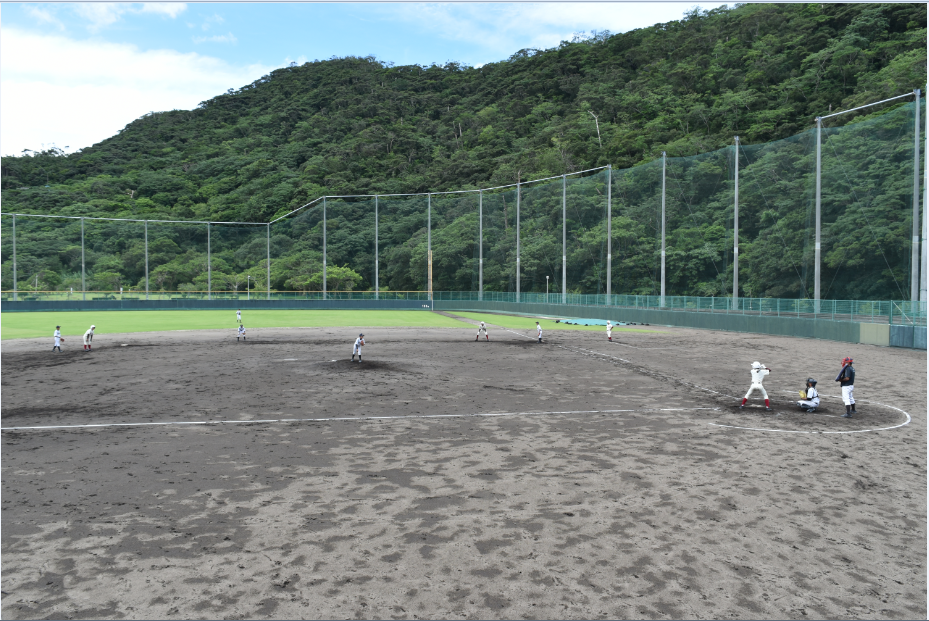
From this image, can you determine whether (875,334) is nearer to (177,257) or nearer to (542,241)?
(542,241)

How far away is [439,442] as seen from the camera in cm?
1076

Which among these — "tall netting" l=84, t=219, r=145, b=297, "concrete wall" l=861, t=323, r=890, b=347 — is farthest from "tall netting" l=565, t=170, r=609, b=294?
"tall netting" l=84, t=219, r=145, b=297

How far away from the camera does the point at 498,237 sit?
273ft

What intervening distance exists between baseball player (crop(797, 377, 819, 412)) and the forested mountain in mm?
30765

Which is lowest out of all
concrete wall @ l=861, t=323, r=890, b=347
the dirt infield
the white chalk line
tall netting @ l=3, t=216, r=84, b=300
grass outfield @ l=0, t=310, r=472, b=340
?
the dirt infield

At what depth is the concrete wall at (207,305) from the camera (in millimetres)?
63828

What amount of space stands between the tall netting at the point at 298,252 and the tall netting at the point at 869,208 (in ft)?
205

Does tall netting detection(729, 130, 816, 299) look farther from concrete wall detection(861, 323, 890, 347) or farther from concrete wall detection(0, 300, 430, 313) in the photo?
concrete wall detection(0, 300, 430, 313)

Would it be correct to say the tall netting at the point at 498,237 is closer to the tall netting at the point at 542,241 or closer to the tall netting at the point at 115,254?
the tall netting at the point at 542,241

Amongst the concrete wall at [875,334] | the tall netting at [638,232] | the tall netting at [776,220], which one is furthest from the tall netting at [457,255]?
the concrete wall at [875,334]

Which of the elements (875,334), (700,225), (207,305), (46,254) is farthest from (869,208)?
(46,254)

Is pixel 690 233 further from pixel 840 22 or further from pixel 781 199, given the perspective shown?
pixel 840 22

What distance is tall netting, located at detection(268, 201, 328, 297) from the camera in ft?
289

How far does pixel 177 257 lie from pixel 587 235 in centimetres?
5653
